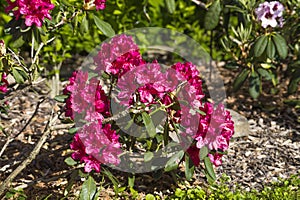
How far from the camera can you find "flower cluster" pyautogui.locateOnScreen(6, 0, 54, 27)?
288cm

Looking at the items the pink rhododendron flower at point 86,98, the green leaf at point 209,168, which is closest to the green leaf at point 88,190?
the pink rhododendron flower at point 86,98

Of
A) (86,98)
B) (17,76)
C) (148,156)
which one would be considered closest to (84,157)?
(86,98)

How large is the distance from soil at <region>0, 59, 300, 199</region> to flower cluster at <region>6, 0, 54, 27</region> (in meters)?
0.54

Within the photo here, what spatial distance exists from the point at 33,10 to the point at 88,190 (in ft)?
3.14

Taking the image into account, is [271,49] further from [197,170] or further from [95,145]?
[95,145]

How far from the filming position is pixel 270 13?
3705 millimetres

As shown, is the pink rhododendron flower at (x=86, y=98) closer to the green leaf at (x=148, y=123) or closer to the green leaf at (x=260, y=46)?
the green leaf at (x=148, y=123)

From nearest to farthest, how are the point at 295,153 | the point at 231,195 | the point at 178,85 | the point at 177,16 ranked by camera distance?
the point at 178,85 < the point at 231,195 < the point at 295,153 < the point at 177,16

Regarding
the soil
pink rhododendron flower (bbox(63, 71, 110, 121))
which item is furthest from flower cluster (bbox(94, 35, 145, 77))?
the soil

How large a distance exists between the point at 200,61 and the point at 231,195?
2.21 m

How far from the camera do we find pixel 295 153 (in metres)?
3.83

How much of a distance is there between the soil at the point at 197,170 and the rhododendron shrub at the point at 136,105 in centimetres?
25

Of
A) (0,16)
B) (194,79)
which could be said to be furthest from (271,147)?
(0,16)

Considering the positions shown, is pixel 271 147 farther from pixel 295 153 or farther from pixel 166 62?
pixel 166 62
